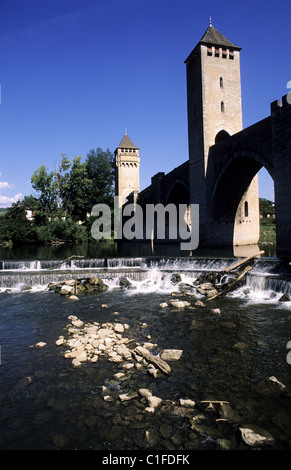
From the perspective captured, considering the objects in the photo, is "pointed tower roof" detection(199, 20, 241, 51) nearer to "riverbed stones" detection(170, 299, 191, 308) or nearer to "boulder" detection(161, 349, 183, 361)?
"riverbed stones" detection(170, 299, 191, 308)

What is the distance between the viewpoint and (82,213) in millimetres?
46812

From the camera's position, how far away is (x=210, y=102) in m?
23.9

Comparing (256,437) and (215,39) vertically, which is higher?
(215,39)

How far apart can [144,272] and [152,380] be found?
850 centimetres

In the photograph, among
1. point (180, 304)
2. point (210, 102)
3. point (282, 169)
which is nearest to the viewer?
point (180, 304)

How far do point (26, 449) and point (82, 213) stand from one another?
45011mm

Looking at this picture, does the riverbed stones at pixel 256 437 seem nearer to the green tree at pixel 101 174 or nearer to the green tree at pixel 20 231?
the green tree at pixel 20 231

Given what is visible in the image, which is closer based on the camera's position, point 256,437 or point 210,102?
point 256,437

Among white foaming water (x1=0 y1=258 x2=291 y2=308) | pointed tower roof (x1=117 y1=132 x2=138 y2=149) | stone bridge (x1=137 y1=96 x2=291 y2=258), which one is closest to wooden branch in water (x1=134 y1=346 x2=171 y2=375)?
white foaming water (x1=0 y1=258 x2=291 y2=308)

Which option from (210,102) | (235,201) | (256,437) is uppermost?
(210,102)

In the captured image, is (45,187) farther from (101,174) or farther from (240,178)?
(240,178)

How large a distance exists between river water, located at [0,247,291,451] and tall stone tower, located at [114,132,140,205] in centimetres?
4661

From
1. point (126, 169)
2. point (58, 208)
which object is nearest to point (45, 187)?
point (58, 208)

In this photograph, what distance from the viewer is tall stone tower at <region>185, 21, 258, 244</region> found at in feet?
77.8
